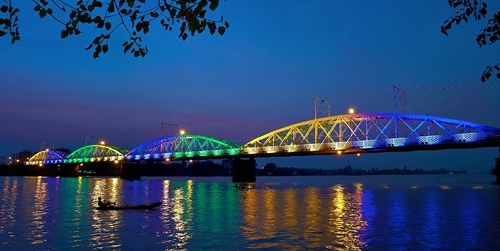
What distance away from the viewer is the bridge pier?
15325 centimetres

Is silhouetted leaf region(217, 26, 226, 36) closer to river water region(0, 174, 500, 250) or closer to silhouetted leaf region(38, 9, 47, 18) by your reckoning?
silhouetted leaf region(38, 9, 47, 18)

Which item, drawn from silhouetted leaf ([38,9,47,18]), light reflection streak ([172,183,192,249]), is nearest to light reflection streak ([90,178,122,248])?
light reflection streak ([172,183,192,249])

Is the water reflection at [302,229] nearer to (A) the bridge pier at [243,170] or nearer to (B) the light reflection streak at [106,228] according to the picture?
(B) the light reflection streak at [106,228]

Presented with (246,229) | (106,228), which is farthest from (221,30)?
(106,228)

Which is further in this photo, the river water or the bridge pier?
the bridge pier

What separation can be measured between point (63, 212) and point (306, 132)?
9329 cm

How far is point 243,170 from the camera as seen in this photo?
15412 cm

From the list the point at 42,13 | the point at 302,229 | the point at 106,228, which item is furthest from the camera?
the point at 106,228

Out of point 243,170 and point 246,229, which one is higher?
point 243,170

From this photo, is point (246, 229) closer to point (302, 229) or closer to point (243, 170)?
point (302, 229)

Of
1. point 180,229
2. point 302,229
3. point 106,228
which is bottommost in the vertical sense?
point 302,229

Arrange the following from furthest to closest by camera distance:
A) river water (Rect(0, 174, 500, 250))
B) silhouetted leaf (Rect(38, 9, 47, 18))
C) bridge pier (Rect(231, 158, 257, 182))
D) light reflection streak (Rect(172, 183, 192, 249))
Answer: bridge pier (Rect(231, 158, 257, 182))
light reflection streak (Rect(172, 183, 192, 249))
river water (Rect(0, 174, 500, 250))
silhouetted leaf (Rect(38, 9, 47, 18))

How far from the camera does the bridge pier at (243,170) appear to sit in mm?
153250

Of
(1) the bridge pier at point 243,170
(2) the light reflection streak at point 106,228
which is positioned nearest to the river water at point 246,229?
(2) the light reflection streak at point 106,228
